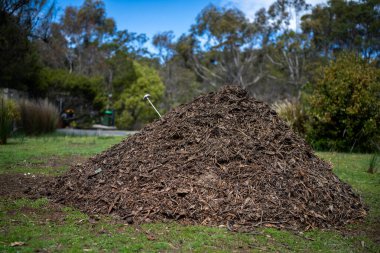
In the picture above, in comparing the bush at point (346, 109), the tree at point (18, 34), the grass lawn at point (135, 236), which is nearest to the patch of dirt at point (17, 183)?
the grass lawn at point (135, 236)

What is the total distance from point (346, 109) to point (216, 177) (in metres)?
8.24

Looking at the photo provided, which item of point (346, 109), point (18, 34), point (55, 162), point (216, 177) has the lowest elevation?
point (55, 162)

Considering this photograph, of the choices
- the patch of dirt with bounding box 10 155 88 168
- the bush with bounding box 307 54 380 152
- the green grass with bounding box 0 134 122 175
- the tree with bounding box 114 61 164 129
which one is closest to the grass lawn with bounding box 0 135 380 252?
the green grass with bounding box 0 134 122 175

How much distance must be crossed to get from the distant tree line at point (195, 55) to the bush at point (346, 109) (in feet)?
44.9

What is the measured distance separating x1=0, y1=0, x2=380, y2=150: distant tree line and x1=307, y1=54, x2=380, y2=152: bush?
13.7 metres

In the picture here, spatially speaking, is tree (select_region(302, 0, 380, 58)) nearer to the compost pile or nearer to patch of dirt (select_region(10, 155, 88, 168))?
patch of dirt (select_region(10, 155, 88, 168))

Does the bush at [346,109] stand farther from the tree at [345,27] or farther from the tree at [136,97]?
the tree at [345,27]

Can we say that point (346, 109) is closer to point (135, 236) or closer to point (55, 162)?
point (55, 162)

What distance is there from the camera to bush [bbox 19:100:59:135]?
49.4 feet

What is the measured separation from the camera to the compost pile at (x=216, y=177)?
4.53m

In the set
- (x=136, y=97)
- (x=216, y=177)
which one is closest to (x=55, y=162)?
(x=216, y=177)

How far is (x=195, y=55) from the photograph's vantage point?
122 ft

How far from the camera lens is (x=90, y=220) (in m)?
4.43

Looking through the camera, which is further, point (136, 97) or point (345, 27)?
point (345, 27)
